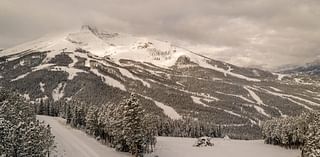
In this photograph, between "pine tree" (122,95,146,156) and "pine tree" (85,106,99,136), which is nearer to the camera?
"pine tree" (122,95,146,156)

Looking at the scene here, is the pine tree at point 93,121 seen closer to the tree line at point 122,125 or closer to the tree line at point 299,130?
the tree line at point 122,125

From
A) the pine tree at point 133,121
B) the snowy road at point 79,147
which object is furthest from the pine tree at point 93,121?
the pine tree at point 133,121

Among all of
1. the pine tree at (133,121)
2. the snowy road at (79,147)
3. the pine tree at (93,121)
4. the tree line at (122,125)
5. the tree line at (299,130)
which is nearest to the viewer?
the tree line at (299,130)

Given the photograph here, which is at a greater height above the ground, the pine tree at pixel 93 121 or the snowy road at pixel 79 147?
the pine tree at pixel 93 121

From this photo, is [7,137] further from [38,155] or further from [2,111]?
[2,111]

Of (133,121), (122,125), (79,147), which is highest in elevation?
(133,121)

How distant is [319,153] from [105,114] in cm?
8390

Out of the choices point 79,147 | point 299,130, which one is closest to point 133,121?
point 79,147

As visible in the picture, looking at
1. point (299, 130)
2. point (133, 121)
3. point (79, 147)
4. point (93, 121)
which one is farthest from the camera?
point (93, 121)

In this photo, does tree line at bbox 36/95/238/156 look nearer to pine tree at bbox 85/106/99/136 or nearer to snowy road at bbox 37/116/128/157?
pine tree at bbox 85/106/99/136

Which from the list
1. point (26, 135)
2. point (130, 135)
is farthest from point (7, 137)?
point (130, 135)

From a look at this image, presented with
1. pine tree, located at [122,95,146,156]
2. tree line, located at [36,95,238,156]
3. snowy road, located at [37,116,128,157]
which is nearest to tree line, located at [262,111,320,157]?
pine tree, located at [122,95,146,156]

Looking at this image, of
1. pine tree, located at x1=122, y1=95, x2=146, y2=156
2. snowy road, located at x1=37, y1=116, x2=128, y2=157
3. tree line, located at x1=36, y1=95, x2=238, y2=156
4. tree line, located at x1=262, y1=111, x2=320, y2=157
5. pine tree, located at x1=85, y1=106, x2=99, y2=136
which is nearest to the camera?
tree line, located at x1=262, y1=111, x2=320, y2=157

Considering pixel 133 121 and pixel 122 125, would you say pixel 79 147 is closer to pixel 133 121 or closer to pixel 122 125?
pixel 122 125
